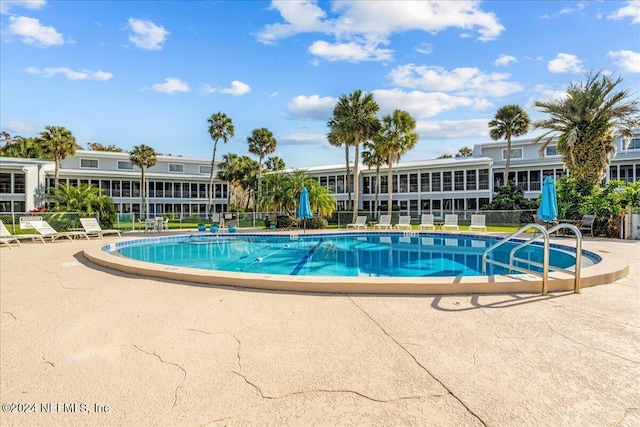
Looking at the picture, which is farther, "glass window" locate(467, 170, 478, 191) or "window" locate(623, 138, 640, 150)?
"glass window" locate(467, 170, 478, 191)

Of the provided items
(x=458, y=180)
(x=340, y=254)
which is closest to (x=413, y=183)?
(x=458, y=180)

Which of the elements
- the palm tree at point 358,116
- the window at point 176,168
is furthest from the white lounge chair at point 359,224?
the window at point 176,168

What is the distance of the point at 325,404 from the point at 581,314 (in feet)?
12.1

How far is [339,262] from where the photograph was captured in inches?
444

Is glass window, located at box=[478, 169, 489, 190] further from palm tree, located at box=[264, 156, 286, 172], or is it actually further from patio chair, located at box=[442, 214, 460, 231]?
palm tree, located at box=[264, 156, 286, 172]

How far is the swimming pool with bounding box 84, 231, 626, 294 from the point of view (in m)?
5.42

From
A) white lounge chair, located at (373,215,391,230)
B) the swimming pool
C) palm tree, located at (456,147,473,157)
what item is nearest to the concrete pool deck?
the swimming pool

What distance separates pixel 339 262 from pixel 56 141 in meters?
29.1

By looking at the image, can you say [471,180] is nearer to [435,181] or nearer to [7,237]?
[435,181]

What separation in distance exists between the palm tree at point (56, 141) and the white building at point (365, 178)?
3.48 metres

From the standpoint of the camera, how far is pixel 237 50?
1545 cm

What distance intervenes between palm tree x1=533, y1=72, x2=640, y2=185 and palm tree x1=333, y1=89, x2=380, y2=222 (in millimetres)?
10812

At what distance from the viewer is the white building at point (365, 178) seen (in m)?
30.8

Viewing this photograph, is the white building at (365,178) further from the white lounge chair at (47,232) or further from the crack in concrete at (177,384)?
the crack in concrete at (177,384)
